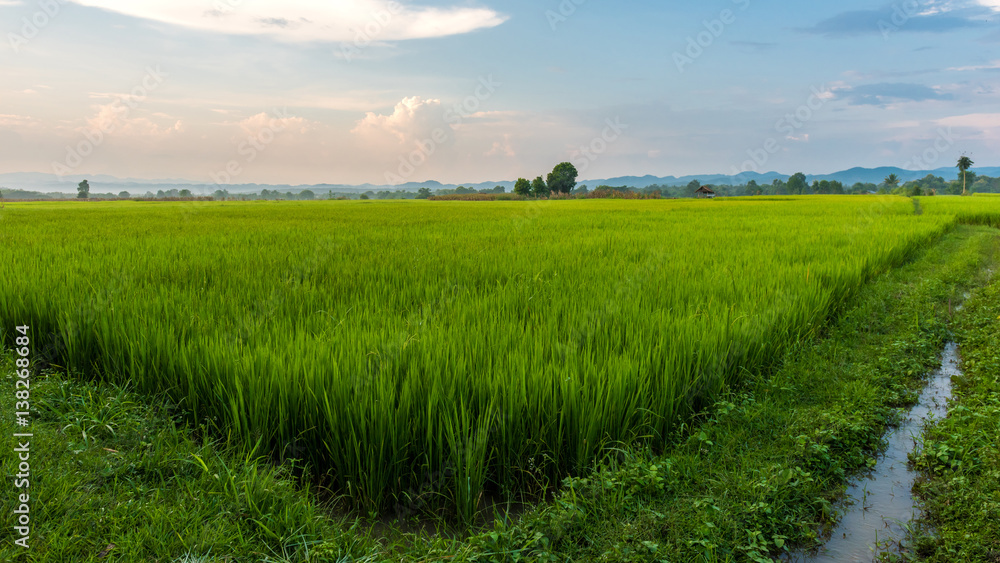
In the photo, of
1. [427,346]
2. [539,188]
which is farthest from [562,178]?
[427,346]

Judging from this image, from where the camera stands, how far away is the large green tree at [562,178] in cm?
8094

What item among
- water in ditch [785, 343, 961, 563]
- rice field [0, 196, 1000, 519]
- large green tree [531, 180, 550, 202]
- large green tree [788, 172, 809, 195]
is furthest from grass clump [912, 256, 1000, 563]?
large green tree [788, 172, 809, 195]

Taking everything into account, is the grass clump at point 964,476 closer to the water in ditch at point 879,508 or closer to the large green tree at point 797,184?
the water in ditch at point 879,508

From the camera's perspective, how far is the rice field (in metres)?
2.37

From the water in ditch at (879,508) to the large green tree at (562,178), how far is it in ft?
260

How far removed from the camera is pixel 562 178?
81.1 metres

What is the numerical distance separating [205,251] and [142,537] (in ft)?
20.2

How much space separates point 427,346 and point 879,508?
7.48 feet

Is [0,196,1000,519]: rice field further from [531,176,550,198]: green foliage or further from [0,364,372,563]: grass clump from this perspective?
[531,176,550,198]: green foliage

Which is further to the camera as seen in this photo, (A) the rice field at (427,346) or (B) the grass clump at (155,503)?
(A) the rice field at (427,346)

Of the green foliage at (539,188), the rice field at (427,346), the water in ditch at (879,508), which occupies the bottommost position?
→ the water in ditch at (879,508)

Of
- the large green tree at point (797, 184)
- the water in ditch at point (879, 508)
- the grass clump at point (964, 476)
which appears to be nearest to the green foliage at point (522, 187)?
the large green tree at point (797, 184)

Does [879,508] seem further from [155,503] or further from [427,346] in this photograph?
[155,503]

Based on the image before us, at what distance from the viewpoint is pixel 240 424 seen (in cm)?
256
